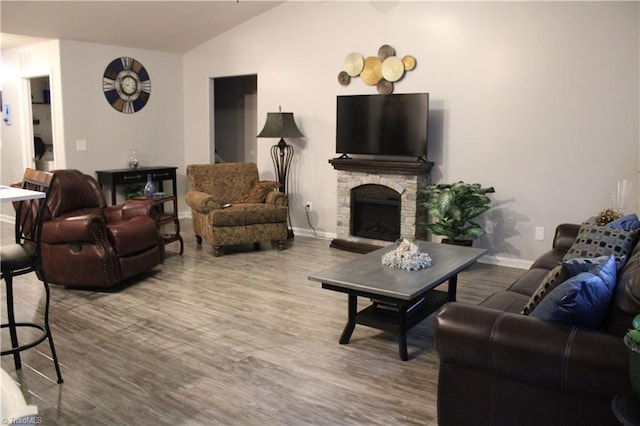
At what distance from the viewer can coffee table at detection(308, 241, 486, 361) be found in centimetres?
308

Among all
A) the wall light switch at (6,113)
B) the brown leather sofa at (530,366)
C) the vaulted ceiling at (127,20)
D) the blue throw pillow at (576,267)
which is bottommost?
the brown leather sofa at (530,366)

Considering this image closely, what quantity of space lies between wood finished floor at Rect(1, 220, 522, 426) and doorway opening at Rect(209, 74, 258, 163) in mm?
4202

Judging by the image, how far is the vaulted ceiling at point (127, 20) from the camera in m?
5.46

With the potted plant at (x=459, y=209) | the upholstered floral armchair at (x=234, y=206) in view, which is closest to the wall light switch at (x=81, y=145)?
the upholstered floral armchair at (x=234, y=206)

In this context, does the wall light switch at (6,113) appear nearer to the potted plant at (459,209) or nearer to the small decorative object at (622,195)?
the potted plant at (459,209)

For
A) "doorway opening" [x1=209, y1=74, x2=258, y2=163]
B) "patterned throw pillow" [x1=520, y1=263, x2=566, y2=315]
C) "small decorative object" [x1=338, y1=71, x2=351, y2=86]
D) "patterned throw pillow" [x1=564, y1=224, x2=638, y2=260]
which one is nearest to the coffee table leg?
"patterned throw pillow" [x1=520, y1=263, x2=566, y2=315]

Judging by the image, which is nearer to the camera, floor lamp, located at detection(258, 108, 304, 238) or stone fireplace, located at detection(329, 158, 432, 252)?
stone fireplace, located at detection(329, 158, 432, 252)

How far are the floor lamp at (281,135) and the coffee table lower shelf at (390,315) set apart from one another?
3.21 metres

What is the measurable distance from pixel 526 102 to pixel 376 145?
61.0 inches

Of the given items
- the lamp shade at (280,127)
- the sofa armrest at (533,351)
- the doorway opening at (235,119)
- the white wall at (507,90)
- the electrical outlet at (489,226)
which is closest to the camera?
the sofa armrest at (533,351)

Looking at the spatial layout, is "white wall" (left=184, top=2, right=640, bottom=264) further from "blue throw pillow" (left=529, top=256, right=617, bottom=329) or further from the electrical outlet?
"blue throw pillow" (left=529, top=256, right=617, bottom=329)

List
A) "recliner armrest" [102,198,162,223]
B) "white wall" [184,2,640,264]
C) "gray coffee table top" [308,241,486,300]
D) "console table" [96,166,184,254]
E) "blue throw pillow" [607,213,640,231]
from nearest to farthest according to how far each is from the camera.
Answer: "gray coffee table top" [308,241,486,300]
"blue throw pillow" [607,213,640,231]
"white wall" [184,2,640,264]
"recliner armrest" [102,198,162,223]
"console table" [96,166,184,254]

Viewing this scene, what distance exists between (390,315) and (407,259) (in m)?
0.37

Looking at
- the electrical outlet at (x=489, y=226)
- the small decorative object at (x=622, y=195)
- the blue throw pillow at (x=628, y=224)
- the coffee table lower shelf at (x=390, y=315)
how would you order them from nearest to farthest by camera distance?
the coffee table lower shelf at (x=390, y=315) → the blue throw pillow at (x=628, y=224) → the small decorative object at (x=622, y=195) → the electrical outlet at (x=489, y=226)
